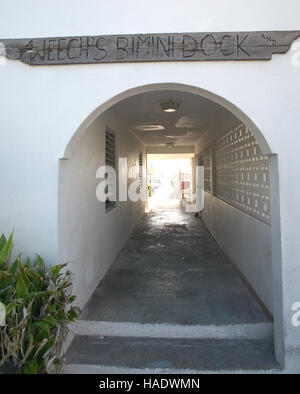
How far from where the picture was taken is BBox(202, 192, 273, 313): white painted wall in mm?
3461

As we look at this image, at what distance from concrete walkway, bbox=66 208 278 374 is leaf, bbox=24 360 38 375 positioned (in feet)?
2.16

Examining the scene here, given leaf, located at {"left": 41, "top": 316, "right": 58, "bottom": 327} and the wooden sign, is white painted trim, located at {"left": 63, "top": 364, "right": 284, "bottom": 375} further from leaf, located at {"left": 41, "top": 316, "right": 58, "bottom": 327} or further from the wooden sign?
the wooden sign

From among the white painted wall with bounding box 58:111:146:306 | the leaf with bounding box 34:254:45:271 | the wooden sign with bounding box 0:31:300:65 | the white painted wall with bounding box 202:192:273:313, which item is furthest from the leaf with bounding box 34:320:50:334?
the white painted wall with bounding box 202:192:273:313

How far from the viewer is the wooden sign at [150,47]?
2678mm

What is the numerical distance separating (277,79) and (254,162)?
5.12 feet

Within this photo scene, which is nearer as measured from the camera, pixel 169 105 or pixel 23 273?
pixel 23 273

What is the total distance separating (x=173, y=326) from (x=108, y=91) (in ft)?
8.66

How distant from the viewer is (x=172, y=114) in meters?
6.02

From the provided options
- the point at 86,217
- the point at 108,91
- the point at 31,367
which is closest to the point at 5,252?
the point at 31,367

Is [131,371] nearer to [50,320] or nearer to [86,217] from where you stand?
[50,320]

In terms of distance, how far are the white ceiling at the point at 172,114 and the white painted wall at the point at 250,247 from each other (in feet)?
6.52

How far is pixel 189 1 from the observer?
277 cm

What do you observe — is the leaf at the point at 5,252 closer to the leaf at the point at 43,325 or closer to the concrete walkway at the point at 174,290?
the leaf at the point at 43,325
